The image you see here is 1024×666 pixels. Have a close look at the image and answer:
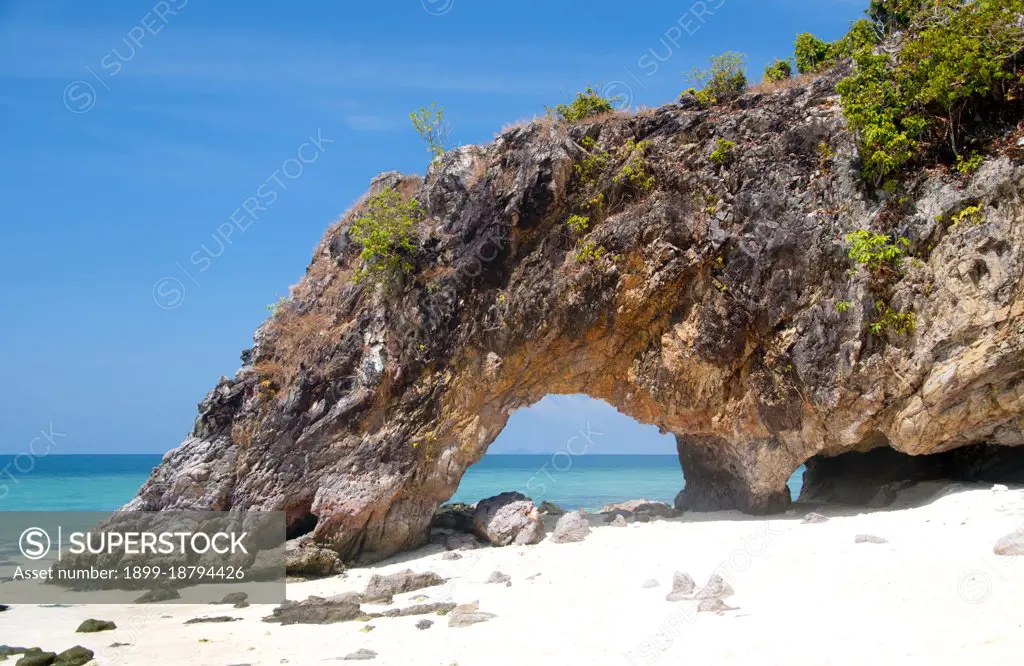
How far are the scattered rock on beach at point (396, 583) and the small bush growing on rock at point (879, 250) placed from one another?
8.51m

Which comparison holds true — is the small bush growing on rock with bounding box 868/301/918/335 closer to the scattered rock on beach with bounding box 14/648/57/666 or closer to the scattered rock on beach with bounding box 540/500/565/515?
the scattered rock on beach with bounding box 540/500/565/515

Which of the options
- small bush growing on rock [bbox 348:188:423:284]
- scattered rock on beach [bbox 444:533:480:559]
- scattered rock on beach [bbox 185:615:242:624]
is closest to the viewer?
scattered rock on beach [bbox 185:615:242:624]

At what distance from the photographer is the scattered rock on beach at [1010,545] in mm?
8703

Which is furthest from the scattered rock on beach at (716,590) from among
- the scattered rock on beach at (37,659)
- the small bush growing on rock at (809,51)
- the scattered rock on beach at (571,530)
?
the small bush growing on rock at (809,51)

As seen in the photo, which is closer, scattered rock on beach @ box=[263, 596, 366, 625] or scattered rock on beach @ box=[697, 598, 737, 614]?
scattered rock on beach @ box=[697, 598, 737, 614]

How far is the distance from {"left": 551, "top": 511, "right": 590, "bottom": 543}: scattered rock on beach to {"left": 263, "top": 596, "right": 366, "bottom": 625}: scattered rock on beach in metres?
4.39

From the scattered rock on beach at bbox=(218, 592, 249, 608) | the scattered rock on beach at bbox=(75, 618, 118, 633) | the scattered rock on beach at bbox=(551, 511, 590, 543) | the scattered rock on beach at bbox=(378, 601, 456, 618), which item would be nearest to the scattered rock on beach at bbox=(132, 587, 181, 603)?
the scattered rock on beach at bbox=(218, 592, 249, 608)

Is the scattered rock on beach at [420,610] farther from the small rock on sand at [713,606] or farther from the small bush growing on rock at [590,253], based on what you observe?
the small bush growing on rock at [590,253]

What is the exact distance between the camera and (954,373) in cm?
1107

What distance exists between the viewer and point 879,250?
11719 millimetres

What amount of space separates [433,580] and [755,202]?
859 cm

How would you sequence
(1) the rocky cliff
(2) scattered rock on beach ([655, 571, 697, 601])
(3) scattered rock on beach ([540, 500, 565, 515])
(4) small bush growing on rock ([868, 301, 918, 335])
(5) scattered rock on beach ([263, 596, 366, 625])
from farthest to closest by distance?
(3) scattered rock on beach ([540, 500, 565, 515]) → (1) the rocky cliff → (4) small bush growing on rock ([868, 301, 918, 335]) → (5) scattered rock on beach ([263, 596, 366, 625]) → (2) scattered rock on beach ([655, 571, 697, 601])

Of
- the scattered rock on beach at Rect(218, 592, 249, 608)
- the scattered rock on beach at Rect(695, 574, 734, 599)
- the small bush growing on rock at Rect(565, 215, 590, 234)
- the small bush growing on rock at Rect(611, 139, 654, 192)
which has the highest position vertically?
the small bush growing on rock at Rect(611, 139, 654, 192)

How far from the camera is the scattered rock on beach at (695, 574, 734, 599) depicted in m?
8.86
